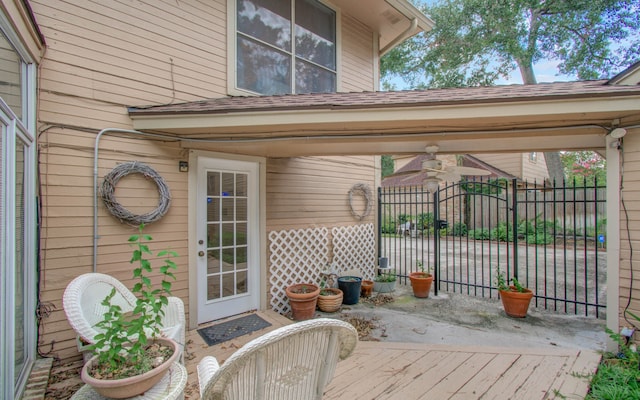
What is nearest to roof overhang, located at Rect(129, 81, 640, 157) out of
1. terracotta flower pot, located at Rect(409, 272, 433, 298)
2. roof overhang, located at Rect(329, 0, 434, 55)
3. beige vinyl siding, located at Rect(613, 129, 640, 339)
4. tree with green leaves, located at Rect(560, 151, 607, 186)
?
beige vinyl siding, located at Rect(613, 129, 640, 339)

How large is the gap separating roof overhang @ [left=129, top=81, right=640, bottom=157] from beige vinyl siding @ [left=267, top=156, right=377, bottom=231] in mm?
893

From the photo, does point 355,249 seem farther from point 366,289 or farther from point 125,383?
point 125,383

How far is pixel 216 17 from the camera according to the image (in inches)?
154

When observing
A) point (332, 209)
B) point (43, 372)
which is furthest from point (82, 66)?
point (332, 209)

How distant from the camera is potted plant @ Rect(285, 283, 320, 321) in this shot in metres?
4.09

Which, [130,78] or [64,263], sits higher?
[130,78]

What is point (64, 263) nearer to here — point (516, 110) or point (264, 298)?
point (264, 298)

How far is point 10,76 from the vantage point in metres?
2.15

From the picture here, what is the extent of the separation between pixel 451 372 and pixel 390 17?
218 inches

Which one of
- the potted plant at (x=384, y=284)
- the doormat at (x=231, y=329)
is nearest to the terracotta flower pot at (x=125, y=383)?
the doormat at (x=231, y=329)

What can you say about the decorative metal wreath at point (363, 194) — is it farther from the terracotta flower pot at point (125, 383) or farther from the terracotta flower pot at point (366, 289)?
the terracotta flower pot at point (125, 383)

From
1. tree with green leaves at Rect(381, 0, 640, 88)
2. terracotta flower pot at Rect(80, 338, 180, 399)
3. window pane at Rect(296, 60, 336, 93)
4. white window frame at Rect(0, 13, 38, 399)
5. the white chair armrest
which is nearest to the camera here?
the white chair armrest

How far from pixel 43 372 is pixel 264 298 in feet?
7.58

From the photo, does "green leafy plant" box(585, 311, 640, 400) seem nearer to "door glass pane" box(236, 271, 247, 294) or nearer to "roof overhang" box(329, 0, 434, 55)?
"door glass pane" box(236, 271, 247, 294)
